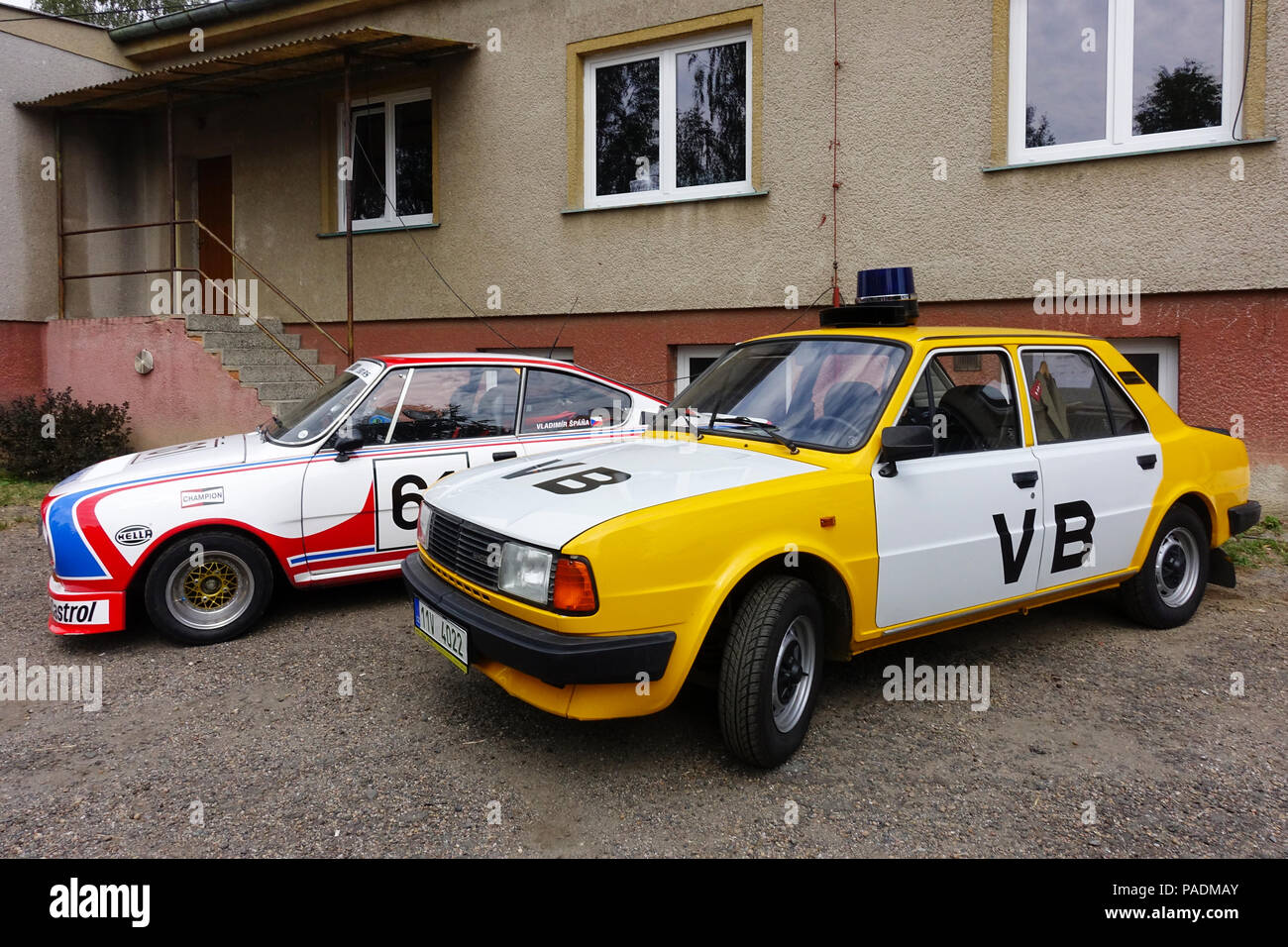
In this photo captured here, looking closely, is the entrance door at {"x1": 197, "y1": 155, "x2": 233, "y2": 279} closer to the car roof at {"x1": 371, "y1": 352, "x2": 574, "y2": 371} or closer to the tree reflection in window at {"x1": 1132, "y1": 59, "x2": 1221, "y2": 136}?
the car roof at {"x1": 371, "y1": 352, "x2": 574, "y2": 371}

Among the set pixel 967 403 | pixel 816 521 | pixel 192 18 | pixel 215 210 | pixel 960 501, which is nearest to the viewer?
pixel 816 521

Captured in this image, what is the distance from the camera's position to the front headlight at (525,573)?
10.9 feet

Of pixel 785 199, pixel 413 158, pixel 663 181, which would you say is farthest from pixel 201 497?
pixel 413 158

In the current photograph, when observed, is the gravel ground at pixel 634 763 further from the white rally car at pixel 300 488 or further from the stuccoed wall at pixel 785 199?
the stuccoed wall at pixel 785 199

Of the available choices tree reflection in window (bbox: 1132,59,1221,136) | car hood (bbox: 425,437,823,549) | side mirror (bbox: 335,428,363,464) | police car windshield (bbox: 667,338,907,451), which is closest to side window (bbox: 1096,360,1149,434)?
police car windshield (bbox: 667,338,907,451)

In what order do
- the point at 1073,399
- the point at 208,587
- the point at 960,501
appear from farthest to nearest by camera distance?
1. the point at 208,587
2. the point at 1073,399
3. the point at 960,501

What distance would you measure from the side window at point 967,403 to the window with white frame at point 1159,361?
3632 millimetres

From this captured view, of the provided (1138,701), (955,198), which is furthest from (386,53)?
(1138,701)

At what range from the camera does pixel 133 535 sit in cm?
491

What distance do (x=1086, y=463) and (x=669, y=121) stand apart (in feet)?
20.5

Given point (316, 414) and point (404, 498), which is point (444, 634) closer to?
point (404, 498)

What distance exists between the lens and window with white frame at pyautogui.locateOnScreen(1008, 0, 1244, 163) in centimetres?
709

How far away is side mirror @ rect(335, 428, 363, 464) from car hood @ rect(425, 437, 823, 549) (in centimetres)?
130

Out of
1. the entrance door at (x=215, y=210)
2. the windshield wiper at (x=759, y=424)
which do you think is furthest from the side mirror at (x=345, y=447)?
the entrance door at (x=215, y=210)
